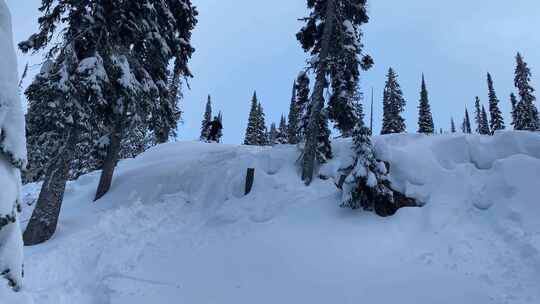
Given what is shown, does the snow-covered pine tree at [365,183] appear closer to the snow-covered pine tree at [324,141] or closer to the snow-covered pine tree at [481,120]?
the snow-covered pine tree at [324,141]

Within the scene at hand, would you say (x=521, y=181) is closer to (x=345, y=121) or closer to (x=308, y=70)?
(x=345, y=121)

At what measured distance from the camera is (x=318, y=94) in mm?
12703

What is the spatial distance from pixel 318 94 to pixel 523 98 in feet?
136

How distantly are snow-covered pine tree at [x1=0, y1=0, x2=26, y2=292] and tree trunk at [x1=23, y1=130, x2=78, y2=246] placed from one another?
7.40 m

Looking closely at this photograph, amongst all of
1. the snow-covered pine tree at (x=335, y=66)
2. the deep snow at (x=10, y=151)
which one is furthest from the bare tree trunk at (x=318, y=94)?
the deep snow at (x=10, y=151)

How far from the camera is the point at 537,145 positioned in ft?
33.0

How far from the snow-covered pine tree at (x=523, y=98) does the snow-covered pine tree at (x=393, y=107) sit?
555 inches

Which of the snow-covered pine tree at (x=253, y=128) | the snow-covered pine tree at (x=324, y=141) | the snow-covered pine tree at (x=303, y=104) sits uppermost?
the snow-covered pine tree at (x=253, y=128)

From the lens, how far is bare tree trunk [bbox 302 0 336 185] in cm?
1186

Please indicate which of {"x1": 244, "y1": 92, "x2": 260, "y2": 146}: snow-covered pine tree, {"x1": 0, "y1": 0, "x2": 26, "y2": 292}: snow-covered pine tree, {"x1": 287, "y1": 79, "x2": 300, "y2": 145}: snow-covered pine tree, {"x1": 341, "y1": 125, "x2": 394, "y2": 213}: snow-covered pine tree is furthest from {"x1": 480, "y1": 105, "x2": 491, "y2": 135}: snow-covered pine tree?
{"x1": 0, "y1": 0, "x2": 26, "y2": 292}: snow-covered pine tree

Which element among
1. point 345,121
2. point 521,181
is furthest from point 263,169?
point 521,181

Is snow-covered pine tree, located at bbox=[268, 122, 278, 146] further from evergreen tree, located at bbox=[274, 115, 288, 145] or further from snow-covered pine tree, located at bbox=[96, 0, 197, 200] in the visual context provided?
snow-covered pine tree, located at bbox=[96, 0, 197, 200]

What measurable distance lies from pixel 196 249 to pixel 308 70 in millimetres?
7931

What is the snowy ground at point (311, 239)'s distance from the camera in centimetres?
644
